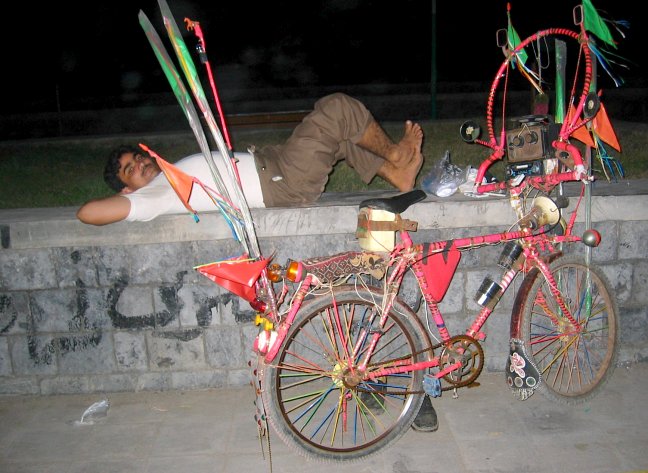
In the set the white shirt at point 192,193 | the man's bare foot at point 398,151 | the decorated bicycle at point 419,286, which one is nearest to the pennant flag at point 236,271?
the decorated bicycle at point 419,286

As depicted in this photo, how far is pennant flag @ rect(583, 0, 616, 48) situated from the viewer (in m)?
3.27

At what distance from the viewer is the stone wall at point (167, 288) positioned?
146 inches

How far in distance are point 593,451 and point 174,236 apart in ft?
→ 8.61

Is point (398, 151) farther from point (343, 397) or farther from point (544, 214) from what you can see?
point (343, 397)

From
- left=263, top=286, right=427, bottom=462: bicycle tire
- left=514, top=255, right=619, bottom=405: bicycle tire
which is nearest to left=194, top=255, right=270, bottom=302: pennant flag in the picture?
left=263, top=286, right=427, bottom=462: bicycle tire

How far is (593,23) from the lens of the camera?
10.9 feet

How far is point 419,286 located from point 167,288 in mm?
1564

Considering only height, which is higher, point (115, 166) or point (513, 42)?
point (513, 42)

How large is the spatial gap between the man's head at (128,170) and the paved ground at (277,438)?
138cm

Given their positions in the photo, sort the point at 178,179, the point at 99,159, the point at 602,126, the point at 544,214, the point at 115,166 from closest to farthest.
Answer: the point at 178,179, the point at 544,214, the point at 602,126, the point at 115,166, the point at 99,159

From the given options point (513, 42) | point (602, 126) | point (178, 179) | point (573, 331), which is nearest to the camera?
point (178, 179)

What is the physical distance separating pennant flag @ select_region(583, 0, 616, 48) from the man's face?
109 inches

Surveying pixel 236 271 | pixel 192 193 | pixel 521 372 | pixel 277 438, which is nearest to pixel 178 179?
pixel 236 271

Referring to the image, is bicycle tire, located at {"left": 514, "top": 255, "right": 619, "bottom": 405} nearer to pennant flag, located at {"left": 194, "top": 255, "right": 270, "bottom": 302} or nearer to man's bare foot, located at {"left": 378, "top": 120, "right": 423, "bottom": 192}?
man's bare foot, located at {"left": 378, "top": 120, "right": 423, "bottom": 192}
